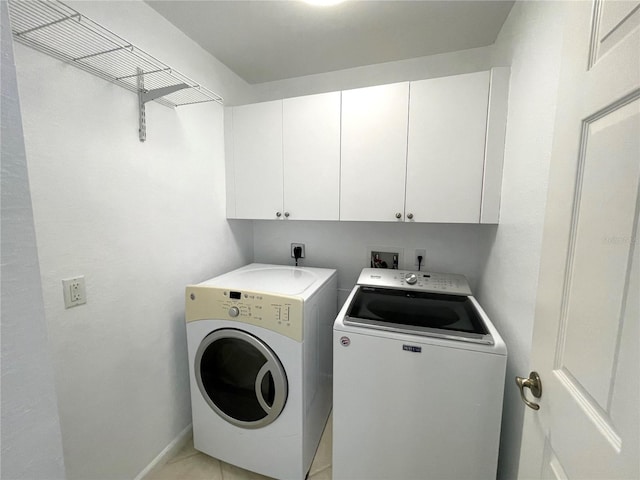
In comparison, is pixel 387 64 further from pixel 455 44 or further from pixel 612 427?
pixel 612 427

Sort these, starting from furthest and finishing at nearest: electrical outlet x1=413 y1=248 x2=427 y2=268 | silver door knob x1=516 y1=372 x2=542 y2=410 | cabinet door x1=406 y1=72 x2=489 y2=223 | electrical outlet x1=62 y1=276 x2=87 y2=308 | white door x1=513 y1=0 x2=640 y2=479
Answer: electrical outlet x1=413 y1=248 x2=427 y2=268
cabinet door x1=406 y1=72 x2=489 y2=223
electrical outlet x1=62 y1=276 x2=87 y2=308
silver door knob x1=516 y1=372 x2=542 y2=410
white door x1=513 y1=0 x2=640 y2=479

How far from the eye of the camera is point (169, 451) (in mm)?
1535

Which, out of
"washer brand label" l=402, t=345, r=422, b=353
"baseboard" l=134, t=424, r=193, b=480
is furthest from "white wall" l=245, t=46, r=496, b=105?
"baseboard" l=134, t=424, r=193, b=480

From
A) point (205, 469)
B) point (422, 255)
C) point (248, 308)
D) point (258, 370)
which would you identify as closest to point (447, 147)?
point (422, 255)

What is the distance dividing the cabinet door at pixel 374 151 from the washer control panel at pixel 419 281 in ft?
1.25

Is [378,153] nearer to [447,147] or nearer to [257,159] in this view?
[447,147]

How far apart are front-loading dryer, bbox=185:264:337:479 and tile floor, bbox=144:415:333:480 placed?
73 mm

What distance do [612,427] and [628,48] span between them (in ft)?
2.12

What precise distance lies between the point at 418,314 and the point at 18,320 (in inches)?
54.5

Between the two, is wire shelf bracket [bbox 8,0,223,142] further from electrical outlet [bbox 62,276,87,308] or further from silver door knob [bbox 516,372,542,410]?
silver door knob [bbox 516,372,542,410]

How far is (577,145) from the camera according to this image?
23.0 inches

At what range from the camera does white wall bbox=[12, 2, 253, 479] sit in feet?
3.25

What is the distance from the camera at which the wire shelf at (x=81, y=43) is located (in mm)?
786

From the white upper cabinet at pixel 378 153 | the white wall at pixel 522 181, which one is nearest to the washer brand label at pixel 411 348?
the white wall at pixel 522 181
